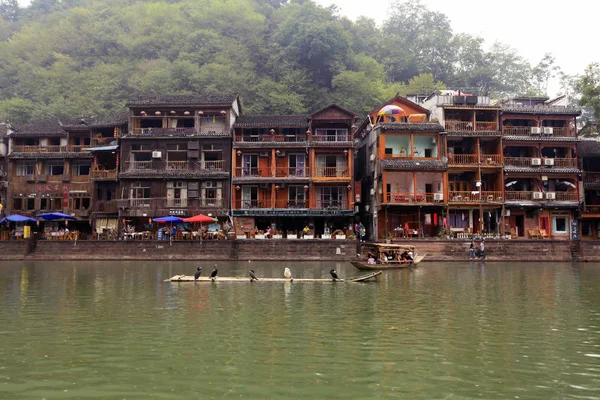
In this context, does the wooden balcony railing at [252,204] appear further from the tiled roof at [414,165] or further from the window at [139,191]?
the tiled roof at [414,165]

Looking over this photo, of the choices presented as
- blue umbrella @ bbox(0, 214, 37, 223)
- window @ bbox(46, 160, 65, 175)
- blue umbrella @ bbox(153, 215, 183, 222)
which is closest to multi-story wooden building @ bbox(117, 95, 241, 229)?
blue umbrella @ bbox(153, 215, 183, 222)

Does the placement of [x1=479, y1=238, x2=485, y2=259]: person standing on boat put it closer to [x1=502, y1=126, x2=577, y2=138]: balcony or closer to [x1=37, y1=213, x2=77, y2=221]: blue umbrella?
[x1=502, y1=126, x2=577, y2=138]: balcony

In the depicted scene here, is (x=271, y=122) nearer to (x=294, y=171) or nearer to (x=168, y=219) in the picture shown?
(x=294, y=171)

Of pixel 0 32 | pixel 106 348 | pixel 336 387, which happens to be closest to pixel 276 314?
pixel 106 348

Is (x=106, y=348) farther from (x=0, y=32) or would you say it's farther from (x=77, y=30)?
(x=0, y=32)

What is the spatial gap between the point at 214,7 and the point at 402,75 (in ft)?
97.8

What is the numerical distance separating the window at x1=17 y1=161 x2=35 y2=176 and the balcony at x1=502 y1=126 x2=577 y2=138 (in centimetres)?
4158

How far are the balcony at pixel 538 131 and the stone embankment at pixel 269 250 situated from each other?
33.6 feet

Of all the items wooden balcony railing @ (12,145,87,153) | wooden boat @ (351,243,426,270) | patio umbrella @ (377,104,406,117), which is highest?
patio umbrella @ (377,104,406,117)

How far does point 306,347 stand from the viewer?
10789 millimetres

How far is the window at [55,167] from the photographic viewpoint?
44719 mm

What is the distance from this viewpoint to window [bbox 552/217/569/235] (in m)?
41.7

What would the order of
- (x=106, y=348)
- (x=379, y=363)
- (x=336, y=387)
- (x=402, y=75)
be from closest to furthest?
(x=336, y=387)
(x=379, y=363)
(x=106, y=348)
(x=402, y=75)

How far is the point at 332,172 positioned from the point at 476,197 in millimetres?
11921
